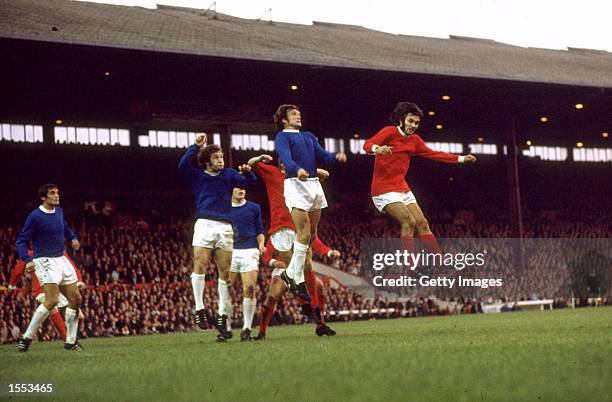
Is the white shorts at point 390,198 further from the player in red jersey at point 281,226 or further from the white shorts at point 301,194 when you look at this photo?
the white shorts at point 301,194

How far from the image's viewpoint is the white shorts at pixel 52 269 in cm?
1188

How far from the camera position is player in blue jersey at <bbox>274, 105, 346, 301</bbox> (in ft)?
34.0

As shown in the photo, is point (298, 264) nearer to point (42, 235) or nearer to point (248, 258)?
point (248, 258)

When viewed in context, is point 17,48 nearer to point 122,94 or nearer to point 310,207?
point 122,94

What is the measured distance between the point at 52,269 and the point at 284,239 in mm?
2930

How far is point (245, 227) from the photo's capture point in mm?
13578

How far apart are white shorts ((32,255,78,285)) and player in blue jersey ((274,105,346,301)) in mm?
3164

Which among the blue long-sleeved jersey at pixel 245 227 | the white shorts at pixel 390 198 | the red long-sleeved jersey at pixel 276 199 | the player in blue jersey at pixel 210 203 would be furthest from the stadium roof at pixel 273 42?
the white shorts at pixel 390 198

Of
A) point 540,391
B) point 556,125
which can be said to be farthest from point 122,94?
point 540,391

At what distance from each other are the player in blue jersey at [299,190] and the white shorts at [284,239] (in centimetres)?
98

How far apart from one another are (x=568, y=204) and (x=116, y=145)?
20.3 meters

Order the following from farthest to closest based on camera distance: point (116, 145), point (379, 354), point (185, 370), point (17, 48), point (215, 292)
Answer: point (116, 145)
point (215, 292)
point (17, 48)
point (379, 354)
point (185, 370)

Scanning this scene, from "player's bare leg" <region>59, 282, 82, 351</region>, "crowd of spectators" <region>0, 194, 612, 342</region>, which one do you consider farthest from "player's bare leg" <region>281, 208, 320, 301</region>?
"crowd of spectators" <region>0, 194, 612, 342</region>

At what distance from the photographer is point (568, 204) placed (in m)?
42.1
